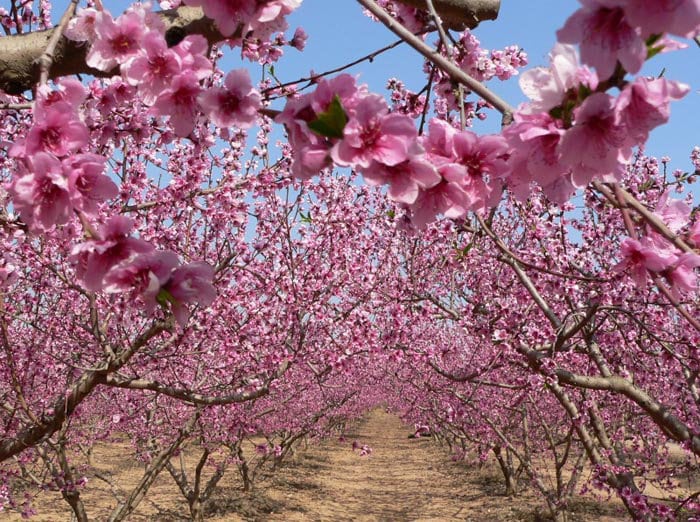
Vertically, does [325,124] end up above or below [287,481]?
above

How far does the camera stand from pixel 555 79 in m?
1.03

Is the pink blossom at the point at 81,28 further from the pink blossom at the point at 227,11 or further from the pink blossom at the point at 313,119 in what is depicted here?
the pink blossom at the point at 313,119

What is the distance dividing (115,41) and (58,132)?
0.32 metres

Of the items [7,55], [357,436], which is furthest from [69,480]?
[357,436]

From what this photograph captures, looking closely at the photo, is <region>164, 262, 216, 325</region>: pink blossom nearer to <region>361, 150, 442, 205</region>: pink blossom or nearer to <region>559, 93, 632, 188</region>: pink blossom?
<region>361, 150, 442, 205</region>: pink blossom

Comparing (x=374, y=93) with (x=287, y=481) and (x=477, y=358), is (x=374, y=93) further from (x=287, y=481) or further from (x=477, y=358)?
(x=287, y=481)

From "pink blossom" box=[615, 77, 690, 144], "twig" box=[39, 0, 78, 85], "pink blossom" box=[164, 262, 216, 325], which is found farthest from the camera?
"twig" box=[39, 0, 78, 85]

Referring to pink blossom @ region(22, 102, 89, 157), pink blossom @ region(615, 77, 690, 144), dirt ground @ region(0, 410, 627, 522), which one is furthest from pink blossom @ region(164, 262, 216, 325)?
dirt ground @ region(0, 410, 627, 522)

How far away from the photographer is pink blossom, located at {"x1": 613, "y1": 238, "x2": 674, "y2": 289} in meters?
1.20

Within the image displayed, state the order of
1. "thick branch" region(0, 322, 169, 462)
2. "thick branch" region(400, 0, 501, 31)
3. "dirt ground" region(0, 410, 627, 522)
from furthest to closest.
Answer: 1. "dirt ground" region(0, 410, 627, 522)
2. "thick branch" region(0, 322, 169, 462)
3. "thick branch" region(400, 0, 501, 31)

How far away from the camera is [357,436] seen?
90.7ft

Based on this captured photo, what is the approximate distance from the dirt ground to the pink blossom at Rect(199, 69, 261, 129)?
28.2 ft

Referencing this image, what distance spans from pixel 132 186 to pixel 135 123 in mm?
2613

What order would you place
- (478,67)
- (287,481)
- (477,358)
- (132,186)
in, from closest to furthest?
(478,67), (132,186), (477,358), (287,481)
